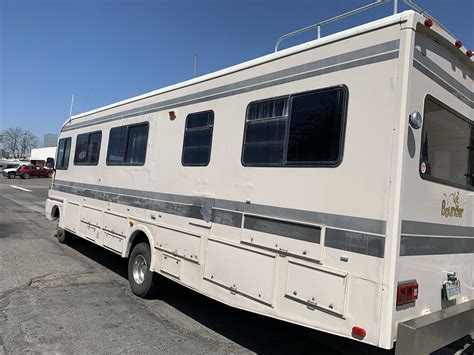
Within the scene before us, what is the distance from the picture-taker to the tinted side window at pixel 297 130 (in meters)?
3.67

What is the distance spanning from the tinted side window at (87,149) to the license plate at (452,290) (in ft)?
19.7

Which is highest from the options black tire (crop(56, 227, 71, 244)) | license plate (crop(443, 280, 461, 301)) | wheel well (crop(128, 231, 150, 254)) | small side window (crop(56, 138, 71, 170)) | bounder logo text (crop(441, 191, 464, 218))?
small side window (crop(56, 138, 71, 170))

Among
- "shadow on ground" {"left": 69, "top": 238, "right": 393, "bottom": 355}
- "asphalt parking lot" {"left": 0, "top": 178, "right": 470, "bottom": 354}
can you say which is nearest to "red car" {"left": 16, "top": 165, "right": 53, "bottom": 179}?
"asphalt parking lot" {"left": 0, "top": 178, "right": 470, "bottom": 354}

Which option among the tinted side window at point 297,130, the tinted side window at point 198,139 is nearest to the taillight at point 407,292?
the tinted side window at point 297,130

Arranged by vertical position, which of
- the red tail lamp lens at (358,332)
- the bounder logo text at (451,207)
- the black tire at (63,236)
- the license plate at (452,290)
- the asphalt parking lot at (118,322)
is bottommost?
the asphalt parking lot at (118,322)

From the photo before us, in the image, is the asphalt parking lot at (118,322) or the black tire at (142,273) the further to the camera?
the black tire at (142,273)

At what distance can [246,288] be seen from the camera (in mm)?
4262

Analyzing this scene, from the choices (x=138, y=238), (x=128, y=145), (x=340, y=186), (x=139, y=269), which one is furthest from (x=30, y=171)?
(x=340, y=186)

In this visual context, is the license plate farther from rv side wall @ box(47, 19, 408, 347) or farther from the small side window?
the small side window

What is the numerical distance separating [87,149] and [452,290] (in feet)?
22.0

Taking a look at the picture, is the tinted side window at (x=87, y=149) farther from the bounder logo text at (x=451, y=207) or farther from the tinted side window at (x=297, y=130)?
the bounder logo text at (x=451, y=207)

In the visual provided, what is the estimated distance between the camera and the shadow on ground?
188 inches

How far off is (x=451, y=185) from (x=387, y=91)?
118 cm

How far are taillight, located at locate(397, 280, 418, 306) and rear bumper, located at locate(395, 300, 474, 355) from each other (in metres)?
0.15
